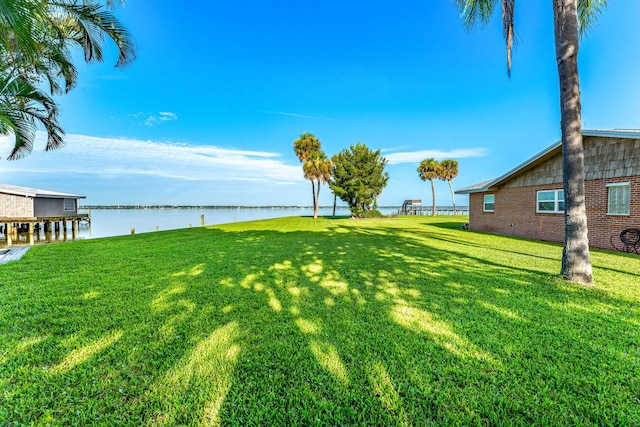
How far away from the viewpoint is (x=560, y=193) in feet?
35.4

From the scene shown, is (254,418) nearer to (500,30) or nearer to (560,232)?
(500,30)

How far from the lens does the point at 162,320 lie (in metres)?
3.45

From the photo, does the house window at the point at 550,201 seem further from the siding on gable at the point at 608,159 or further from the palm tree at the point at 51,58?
the palm tree at the point at 51,58

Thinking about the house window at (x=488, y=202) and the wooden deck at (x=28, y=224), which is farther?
the wooden deck at (x=28, y=224)

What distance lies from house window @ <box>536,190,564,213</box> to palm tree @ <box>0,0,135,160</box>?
16.4 meters

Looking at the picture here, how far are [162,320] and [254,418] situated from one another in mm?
2235

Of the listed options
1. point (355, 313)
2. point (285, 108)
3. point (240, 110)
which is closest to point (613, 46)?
point (355, 313)

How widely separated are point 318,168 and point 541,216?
2393 cm

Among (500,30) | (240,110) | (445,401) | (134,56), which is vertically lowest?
(445,401)

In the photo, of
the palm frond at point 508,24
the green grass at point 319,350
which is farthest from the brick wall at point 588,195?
the palm frond at point 508,24

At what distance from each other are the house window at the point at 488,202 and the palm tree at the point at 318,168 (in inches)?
798

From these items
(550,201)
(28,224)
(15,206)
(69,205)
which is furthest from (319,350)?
(69,205)

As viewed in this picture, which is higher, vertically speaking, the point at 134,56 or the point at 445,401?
the point at 134,56

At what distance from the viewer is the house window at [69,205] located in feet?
86.9
